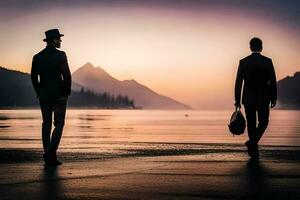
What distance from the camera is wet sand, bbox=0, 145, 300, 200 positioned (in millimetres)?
6961

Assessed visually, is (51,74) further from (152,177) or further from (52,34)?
(152,177)

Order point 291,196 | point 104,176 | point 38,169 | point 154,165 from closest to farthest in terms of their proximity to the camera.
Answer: point 291,196
point 104,176
point 38,169
point 154,165

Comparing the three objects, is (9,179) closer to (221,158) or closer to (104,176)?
(104,176)

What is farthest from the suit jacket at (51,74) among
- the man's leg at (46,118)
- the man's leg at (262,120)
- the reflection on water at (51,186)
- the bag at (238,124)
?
the bag at (238,124)

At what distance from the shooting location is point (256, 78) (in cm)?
1259

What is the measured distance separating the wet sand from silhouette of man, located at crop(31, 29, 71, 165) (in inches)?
17.7

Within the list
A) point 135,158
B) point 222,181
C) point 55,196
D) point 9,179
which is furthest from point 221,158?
point 55,196

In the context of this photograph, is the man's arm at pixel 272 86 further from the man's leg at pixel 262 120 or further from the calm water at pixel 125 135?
the calm water at pixel 125 135

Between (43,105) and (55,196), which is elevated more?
(43,105)

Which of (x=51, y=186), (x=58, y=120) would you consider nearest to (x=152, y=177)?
(x=51, y=186)

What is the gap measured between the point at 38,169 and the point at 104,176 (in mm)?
1508

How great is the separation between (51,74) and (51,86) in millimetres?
243

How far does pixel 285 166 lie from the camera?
1033cm

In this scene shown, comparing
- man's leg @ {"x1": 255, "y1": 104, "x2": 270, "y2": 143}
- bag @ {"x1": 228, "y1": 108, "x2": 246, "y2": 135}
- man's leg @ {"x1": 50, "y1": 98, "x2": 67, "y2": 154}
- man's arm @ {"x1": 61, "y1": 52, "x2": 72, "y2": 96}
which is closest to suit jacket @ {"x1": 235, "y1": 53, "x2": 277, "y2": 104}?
man's leg @ {"x1": 255, "y1": 104, "x2": 270, "y2": 143}
